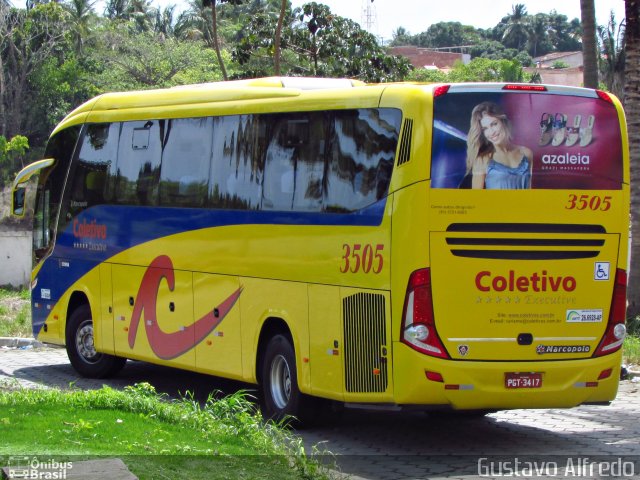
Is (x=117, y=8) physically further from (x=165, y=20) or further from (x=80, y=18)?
(x=80, y=18)

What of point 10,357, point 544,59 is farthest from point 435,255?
point 544,59

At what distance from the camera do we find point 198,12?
85.4m

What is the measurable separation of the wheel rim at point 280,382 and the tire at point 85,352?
4.31 metres

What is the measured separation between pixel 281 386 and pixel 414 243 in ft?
9.02

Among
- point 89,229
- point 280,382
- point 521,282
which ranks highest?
point 89,229

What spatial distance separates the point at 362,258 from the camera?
10.1 m

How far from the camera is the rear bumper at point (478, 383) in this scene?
31.3ft

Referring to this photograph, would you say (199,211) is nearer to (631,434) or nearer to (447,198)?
(447,198)

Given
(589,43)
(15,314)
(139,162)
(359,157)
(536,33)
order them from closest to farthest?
1. (359,157)
2. (139,162)
3. (589,43)
4. (15,314)
5. (536,33)

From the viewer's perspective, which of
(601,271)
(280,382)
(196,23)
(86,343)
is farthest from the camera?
(196,23)

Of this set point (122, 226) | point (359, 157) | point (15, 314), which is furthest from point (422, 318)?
point (15, 314)

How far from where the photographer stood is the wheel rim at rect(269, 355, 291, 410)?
11.4m

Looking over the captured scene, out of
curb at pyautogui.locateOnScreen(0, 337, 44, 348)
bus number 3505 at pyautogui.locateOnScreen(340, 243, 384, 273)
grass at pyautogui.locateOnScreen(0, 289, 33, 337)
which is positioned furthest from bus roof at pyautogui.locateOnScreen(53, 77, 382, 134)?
grass at pyautogui.locateOnScreen(0, 289, 33, 337)

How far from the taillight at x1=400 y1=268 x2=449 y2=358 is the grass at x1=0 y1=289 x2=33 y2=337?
11.9 metres
